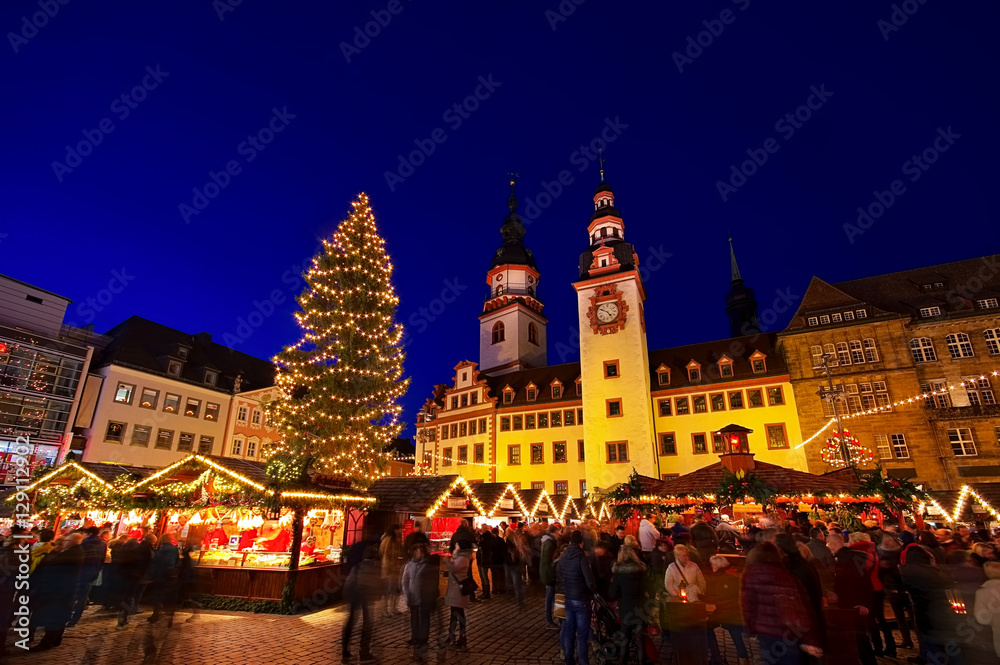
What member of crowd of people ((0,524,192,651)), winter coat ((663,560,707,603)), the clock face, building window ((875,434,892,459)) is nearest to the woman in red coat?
winter coat ((663,560,707,603))

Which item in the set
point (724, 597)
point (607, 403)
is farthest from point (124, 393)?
point (724, 597)

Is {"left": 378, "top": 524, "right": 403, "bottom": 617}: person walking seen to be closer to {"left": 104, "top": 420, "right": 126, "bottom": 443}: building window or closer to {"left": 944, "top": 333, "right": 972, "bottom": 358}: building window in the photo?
{"left": 104, "top": 420, "right": 126, "bottom": 443}: building window

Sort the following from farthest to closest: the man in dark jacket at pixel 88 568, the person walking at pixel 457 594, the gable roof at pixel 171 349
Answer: the gable roof at pixel 171 349 < the man in dark jacket at pixel 88 568 < the person walking at pixel 457 594

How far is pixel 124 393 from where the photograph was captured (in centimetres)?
3362

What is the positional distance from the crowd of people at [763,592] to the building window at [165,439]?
32.6 metres

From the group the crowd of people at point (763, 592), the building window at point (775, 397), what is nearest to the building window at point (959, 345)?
the building window at point (775, 397)

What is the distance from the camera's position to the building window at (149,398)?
3459 cm

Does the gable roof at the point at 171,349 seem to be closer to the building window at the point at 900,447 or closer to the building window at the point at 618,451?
the building window at the point at 618,451

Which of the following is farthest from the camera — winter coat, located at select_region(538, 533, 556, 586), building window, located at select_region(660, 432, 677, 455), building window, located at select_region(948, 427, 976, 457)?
Result: building window, located at select_region(660, 432, 677, 455)

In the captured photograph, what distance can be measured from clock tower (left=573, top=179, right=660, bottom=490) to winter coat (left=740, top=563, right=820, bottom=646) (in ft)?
102

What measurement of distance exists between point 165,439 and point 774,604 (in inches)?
1596

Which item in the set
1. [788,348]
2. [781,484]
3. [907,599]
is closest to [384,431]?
[781,484]

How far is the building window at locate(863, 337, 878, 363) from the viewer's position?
32.6 metres

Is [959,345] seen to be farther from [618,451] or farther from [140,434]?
[140,434]
